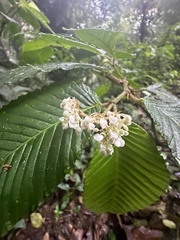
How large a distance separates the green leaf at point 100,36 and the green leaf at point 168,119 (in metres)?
0.22

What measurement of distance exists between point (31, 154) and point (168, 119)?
27cm

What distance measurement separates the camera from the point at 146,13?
4992mm

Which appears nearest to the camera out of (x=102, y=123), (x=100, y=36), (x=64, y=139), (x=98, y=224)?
(x=102, y=123)

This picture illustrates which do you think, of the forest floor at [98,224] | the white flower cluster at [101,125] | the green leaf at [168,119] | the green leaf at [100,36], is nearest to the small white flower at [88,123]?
the white flower cluster at [101,125]

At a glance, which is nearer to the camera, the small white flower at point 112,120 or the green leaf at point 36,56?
the small white flower at point 112,120

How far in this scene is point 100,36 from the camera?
65 centimetres

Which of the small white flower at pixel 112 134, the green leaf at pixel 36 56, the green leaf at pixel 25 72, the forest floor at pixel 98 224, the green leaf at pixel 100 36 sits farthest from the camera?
the forest floor at pixel 98 224

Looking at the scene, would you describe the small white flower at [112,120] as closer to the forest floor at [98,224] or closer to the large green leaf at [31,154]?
the large green leaf at [31,154]

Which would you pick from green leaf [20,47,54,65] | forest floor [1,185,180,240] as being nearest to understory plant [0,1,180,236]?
green leaf [20,47,54,65]

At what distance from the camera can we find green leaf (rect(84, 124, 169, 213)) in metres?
0.60

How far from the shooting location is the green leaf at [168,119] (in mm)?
443

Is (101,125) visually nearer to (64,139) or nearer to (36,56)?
(64,139)

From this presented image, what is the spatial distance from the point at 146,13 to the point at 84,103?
5.07 metres

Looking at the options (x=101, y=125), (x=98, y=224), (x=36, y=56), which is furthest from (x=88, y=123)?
(x=98, y=224)
